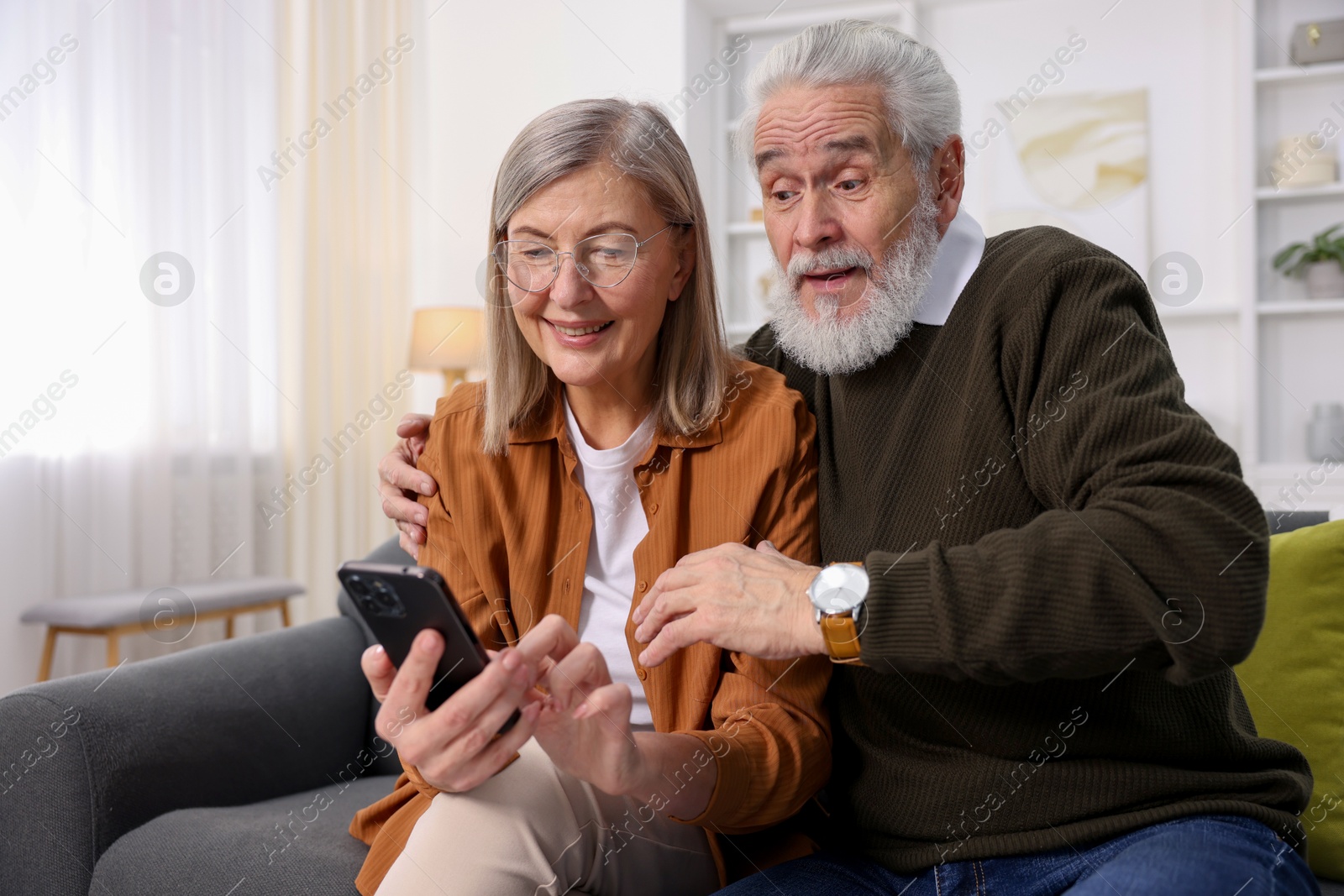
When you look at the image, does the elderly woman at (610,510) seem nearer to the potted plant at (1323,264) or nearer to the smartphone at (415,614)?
the smartphone at (415,614)

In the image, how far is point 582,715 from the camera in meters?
1.01

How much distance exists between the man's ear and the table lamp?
3114 millimetres

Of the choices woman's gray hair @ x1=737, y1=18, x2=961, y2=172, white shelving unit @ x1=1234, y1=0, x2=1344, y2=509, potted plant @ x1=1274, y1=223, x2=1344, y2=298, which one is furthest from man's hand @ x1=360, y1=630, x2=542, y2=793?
potted plant @ x1=1274, y1=223, x2=1344, y2=298

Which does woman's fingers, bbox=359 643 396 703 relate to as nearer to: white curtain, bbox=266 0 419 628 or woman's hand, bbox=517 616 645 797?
woman's hand, bbox=517 616 645 797

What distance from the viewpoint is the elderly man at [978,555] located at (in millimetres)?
968

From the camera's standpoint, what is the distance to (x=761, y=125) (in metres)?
1.37

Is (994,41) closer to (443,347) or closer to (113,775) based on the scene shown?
(443,347)

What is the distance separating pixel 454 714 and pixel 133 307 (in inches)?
124

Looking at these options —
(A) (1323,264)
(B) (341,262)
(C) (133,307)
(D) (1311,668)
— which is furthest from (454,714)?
(A) (1323,264)

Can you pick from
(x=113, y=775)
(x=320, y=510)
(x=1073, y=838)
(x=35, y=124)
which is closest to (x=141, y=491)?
(x=320, y=510)

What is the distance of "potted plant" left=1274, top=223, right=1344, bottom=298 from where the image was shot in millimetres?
4191

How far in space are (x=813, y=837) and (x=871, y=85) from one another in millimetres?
942

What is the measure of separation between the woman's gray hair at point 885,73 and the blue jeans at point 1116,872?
83cm

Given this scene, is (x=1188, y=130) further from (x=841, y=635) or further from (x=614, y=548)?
(x=841, y=635)
